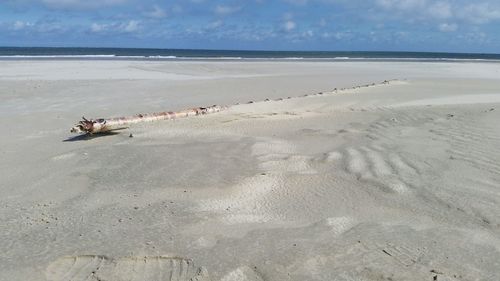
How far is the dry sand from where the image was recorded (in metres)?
2.89

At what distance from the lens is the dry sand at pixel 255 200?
2.89 metres

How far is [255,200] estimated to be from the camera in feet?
12.8

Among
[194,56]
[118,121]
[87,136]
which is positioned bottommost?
[194,56]

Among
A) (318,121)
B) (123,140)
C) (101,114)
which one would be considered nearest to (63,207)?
(123,140)

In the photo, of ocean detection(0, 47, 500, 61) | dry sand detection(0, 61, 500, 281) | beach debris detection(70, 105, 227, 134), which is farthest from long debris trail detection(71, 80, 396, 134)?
ocean detection(0, 47, 500, 61)

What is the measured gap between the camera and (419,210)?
363 cm

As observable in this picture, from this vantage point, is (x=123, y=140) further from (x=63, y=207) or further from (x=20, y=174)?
(x=63, y=207)

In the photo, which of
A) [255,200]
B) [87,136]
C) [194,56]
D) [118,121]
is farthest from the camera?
[194,56]

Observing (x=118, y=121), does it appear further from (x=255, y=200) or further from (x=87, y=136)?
(x=255, y=200)

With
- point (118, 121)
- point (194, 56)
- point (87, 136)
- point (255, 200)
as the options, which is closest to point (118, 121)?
point (118, 121)

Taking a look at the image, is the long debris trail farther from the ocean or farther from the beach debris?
the ocean

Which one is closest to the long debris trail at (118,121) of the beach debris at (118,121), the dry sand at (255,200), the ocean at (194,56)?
the beach debris at (118,121)

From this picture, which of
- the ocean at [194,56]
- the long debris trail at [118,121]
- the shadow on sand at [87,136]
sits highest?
the long debris trail at [118,121]

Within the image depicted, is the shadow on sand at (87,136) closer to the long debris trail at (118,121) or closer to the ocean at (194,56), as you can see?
the long debris trail at (118,121)
